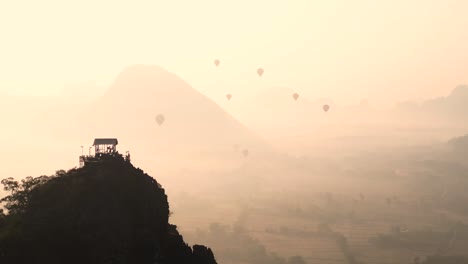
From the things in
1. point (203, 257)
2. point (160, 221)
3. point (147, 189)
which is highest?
point (147, 189)

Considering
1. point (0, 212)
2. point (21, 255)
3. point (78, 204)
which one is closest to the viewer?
point (21, 255)

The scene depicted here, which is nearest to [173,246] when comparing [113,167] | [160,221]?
[160,221]

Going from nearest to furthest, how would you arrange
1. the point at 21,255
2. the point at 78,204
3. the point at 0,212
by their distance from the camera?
the point at 21,255, the point at 78,204, the point at 0,212

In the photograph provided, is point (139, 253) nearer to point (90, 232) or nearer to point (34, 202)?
point (90, 232)

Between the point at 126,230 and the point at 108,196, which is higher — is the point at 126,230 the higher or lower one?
the lower one

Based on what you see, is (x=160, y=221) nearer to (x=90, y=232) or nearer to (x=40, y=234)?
(x=90, y=232)

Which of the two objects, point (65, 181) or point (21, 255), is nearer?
point (21, 255)
